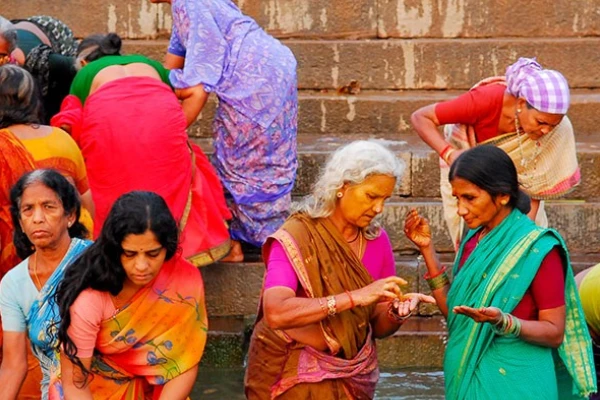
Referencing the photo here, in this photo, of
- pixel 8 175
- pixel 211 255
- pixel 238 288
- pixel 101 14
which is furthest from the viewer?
pixel 101 14

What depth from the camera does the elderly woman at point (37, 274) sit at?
459 centimetres

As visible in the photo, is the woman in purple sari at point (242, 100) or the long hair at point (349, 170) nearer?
the long hair at point (349, 170)

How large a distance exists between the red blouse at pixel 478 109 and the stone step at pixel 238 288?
1.18 m

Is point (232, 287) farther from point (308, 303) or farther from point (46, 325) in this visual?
point (308, 303)

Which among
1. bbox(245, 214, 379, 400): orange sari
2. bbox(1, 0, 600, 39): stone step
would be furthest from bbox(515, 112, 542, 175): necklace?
bbox(1, 0, 600, 39): stone step

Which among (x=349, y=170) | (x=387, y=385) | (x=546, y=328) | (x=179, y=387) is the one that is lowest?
(x=387, y=385)

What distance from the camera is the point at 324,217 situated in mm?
4594

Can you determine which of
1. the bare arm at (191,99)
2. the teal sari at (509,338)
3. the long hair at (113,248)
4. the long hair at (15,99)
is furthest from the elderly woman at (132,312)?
the bare arm at (191,99)

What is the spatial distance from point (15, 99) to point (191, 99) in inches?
47.2

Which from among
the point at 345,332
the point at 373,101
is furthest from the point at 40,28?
the point at 345,332

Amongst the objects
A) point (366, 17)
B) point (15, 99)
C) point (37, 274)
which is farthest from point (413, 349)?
point (366, 17)

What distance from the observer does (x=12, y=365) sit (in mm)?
4574

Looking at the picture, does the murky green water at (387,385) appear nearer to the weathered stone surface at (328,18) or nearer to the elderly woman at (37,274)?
the elderly woman at (37,274)

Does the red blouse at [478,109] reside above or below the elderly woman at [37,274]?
above
